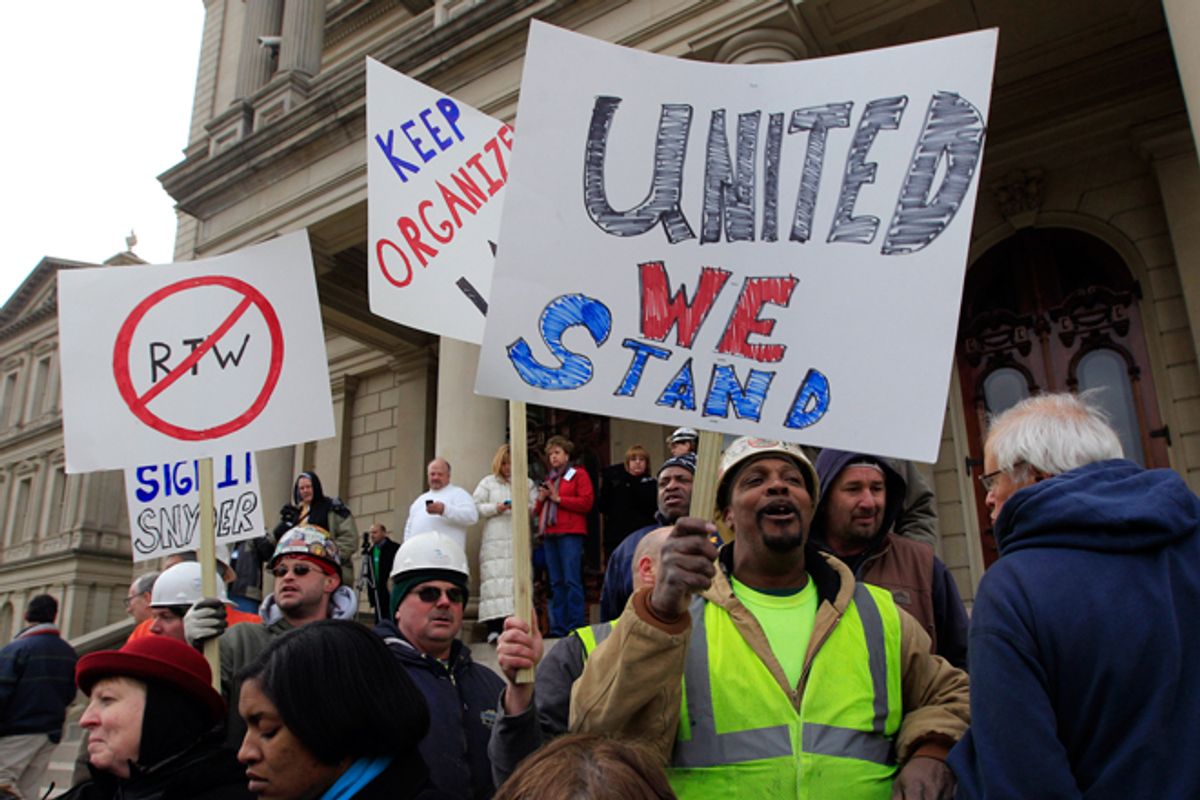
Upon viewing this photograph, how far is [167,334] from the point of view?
3.93 meters

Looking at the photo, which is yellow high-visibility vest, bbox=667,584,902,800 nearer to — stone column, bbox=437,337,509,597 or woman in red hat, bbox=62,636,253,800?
woman in red hat, bbox=62,636,253,800

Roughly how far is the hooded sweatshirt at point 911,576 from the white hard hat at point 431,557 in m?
1.32

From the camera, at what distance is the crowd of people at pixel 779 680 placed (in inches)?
65.9

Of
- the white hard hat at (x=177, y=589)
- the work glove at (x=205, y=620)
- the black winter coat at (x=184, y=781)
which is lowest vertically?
the black winter coat at (x=184, y=781)

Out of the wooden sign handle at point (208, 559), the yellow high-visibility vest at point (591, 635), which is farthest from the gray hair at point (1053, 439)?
the wooden sign handle at point (208, 559)

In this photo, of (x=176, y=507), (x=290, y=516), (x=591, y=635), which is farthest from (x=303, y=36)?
(x=591, y=635)

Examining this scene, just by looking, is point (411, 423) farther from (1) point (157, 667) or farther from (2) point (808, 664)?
(2) point (808, 664)

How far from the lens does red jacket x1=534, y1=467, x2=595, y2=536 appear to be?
7574mm

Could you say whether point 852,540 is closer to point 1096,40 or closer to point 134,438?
point 134,438

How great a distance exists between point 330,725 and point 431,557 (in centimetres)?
129

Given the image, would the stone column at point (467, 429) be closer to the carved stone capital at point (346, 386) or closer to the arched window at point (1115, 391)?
the arched window at point (1115, 391)

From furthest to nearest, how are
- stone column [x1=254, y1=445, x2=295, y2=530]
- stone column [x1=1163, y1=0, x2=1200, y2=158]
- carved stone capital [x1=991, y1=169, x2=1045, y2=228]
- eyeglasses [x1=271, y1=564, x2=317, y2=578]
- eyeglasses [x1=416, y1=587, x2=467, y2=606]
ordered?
stone column [x1=254, y1=445, x2=295, y2=530], carved stone capital [x1=991, y1=169, x2=1045, y2=228], stone column [x1=1163, y1=0, x2=1200, y2=158], eyeglasses [x1=271, y1=564, x2=317, y2=578], eyeglasses [x1=416, y1=587, x2=467, y2=606]

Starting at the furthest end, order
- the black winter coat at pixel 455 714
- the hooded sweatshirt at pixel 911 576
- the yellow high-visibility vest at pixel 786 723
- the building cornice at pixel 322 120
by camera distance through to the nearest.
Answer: the building cornice at pixel 322 120
the hooded sweatshirt at pixel 911 576
the black winter coat at pixel 455 714
the yellow high-visibility vest at pixel 786 723

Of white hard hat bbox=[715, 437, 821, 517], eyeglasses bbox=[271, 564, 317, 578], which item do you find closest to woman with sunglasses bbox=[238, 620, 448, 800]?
white hard hat bbox=[715, 437, 821, 517]
